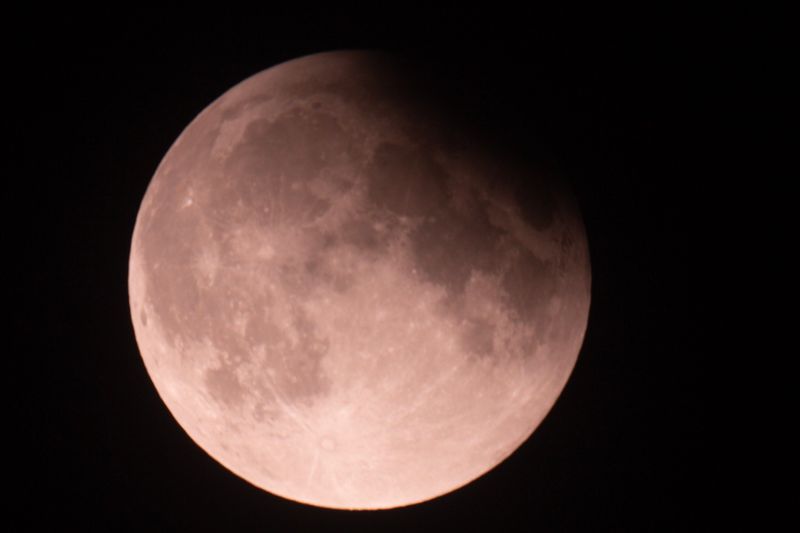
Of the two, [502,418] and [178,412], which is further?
[178,412]

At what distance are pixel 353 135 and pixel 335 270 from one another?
1.83ft

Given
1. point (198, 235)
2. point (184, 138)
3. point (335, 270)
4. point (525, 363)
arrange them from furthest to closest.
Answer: point (184, 138) → point (525, 363) → point (198, 235) → point (335, 270)

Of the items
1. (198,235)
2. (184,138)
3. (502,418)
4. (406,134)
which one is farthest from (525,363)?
(184,138)

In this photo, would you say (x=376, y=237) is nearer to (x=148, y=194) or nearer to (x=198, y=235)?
(x=198, y=235)

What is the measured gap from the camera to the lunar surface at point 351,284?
2.53 meters

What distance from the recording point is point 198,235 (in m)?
2.68

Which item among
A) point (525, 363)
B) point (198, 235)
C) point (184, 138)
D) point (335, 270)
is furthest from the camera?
point (184, 138)

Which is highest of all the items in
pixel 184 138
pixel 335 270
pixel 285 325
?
pixel 184 138

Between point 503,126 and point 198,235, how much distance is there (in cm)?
139

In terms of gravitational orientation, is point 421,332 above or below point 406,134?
below

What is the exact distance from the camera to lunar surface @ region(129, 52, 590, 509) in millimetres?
2527

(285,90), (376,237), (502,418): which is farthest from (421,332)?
(285,90)

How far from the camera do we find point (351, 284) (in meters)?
2.49

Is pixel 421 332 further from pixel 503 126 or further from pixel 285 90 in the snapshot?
pixel 285 90
